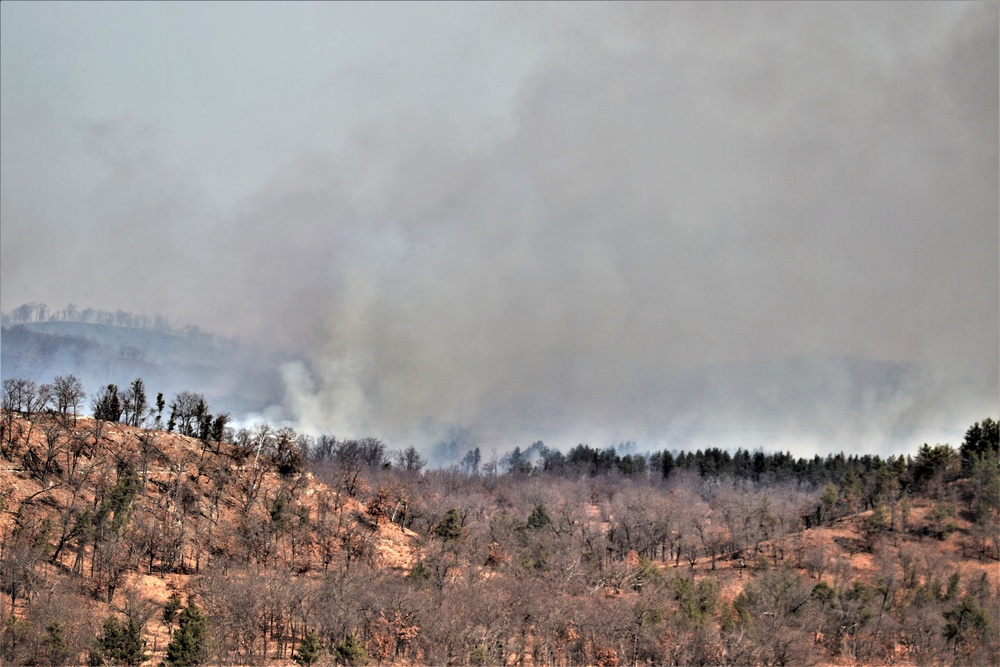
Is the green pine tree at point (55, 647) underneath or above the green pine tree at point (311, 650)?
above

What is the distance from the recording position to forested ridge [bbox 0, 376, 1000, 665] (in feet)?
162

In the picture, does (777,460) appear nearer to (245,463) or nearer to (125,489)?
(245,463)

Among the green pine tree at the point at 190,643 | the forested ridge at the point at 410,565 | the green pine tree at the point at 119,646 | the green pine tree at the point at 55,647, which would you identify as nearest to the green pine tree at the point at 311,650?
the forested ridge at the point at 410,565

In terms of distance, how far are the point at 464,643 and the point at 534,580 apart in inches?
652

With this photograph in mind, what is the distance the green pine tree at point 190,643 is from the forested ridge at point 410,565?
16cm

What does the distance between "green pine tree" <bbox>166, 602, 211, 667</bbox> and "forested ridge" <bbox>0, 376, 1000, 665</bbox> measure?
16 centimetres

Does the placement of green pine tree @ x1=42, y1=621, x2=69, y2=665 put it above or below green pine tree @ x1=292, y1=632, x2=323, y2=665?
above

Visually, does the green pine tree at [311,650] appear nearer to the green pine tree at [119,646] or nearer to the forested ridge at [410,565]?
the forested ridge at [410,565]

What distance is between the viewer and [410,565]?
7456 cm

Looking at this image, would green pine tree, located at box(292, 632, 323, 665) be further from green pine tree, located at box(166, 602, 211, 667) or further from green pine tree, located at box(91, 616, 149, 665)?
green pine tree, located at box(91, 616, 149, 665)

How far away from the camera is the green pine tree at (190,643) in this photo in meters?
42.5

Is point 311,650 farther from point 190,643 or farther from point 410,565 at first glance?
point 410,565

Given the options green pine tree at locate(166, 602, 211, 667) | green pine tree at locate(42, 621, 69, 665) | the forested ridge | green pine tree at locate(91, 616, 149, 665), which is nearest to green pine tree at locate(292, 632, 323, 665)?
the forested ridge

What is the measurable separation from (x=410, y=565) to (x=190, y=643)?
1342 inches
